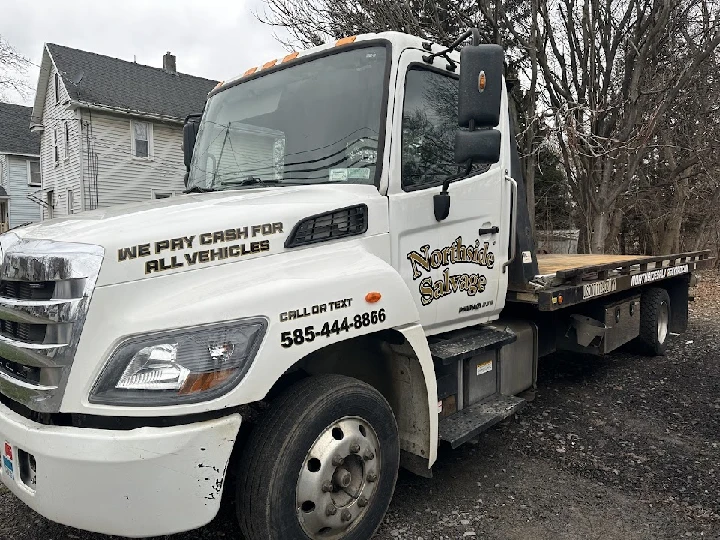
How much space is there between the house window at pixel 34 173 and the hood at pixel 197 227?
107 feet

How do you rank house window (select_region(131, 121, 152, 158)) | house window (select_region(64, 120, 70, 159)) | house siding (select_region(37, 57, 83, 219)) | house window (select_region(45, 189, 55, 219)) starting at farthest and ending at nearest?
house window (select_region(45, 189, 55, 219)) → house window (select_region(131, 121, 152, 158)) → house window (select_region(64, 120, 70, 159)) → house siding (select_region(37, 57, 83, 219))

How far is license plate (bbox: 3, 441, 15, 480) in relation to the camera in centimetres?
242

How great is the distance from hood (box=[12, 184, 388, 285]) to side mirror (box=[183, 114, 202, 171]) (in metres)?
1.23

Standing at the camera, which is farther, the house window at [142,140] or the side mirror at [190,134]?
the house window at [142,140]

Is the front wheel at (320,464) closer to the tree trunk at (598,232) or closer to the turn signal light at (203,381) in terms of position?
the turn signal light at (203,381)

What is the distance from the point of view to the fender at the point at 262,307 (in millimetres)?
2213

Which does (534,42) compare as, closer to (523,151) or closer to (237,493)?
(523,151)

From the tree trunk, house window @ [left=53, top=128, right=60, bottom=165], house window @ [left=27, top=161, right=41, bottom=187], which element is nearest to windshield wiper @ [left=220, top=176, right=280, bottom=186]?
the tree trunk

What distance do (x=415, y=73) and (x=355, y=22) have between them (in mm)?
9067

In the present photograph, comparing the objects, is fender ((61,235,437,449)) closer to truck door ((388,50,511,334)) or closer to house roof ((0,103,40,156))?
truck door ((388,50,511,334))

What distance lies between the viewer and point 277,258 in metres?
2.71

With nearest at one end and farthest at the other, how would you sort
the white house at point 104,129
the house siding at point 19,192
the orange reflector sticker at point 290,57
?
the orange reflector sticker at point 290,57, the white house at point 104,129, the house siding at point 19,192

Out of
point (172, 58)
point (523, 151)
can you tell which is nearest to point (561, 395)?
point (523, 151)

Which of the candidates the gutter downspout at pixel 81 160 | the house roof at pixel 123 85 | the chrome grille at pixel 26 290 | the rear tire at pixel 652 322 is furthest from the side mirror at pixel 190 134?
the gutter downspout at pixel 81 160
